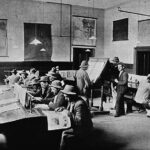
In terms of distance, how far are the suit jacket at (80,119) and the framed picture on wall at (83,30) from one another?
11090 millimetres

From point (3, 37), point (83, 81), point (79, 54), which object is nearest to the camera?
point (83, 81)

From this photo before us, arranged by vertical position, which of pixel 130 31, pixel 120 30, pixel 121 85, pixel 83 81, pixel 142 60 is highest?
pixel 120 30

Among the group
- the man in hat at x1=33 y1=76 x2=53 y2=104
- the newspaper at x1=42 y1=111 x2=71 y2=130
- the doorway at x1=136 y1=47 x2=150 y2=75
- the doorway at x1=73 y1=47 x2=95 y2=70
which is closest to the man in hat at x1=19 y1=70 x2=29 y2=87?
the man in hat at x1=33 y1=76 x2=53 y2=104

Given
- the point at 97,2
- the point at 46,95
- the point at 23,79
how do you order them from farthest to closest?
the point at 97,2 < the point at 23,79 < the point at 46,95

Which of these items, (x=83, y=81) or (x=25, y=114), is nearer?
(x=25, y=114)

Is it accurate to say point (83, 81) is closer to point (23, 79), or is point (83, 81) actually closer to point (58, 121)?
point (23, 79)

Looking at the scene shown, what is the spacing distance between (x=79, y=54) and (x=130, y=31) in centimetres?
357

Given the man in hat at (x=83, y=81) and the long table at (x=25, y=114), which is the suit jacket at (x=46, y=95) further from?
the man in hat at (x=83, y=81)

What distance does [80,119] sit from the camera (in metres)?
3.64

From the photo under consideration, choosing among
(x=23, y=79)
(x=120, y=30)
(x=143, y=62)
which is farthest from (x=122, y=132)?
(x=120, y=30)

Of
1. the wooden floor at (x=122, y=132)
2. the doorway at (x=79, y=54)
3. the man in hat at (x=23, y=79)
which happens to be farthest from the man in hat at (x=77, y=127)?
the doorway at (x=79, y=54)

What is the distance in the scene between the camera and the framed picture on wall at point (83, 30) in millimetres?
14516

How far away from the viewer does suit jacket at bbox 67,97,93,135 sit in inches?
143

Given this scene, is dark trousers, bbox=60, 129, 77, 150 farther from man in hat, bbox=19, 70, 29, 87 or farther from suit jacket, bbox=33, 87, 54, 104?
man in hat, bbox=19, 70, 29, 87
